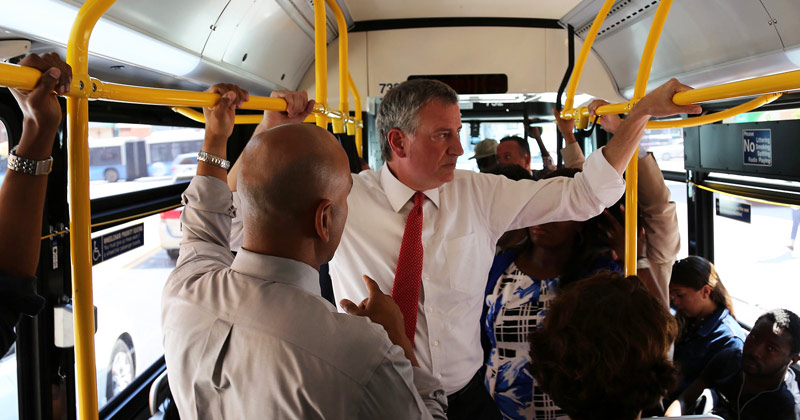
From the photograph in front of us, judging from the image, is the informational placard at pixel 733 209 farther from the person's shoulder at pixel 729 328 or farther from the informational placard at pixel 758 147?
the person's shoulder at pixel 729 328

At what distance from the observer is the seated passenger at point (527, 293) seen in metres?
2.07

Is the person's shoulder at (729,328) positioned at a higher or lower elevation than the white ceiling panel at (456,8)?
lower

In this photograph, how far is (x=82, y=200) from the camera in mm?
1062

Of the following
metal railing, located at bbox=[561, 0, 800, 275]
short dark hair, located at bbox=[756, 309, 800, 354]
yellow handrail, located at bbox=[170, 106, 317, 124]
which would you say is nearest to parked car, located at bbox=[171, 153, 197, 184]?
yellow handrail, located at bbox=[170, 106, 317, 124]

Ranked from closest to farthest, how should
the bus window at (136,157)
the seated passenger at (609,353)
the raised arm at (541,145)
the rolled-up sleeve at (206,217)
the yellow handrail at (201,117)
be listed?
the seated passenger at (609,353)
the rolled-up sleeve at (206,217)
the yellow handrail at (201,117)
the bus window at (136,157)
the raised arm at (541,145)

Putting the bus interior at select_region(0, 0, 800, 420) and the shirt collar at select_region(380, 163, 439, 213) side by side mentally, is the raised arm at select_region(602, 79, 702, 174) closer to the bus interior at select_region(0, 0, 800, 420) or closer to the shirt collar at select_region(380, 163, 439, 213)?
the bus interior at select_region(0, 0, 800, 420)

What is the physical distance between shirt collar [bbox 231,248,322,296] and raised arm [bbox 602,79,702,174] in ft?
3.45

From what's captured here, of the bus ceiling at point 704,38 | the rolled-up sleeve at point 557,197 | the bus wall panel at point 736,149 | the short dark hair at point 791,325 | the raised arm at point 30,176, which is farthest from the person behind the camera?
the short dark hair at point 791,325

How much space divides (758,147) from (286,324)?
3.11 metres

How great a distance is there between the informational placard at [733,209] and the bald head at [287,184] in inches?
133

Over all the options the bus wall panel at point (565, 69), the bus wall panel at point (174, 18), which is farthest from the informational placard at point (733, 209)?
the bus wall panel at point (174, 18)

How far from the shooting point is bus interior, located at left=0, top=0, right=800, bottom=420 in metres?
2.29

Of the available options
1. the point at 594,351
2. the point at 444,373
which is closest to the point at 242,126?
the point at 444,373

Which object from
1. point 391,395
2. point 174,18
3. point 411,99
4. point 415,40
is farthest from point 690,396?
point 174,18
